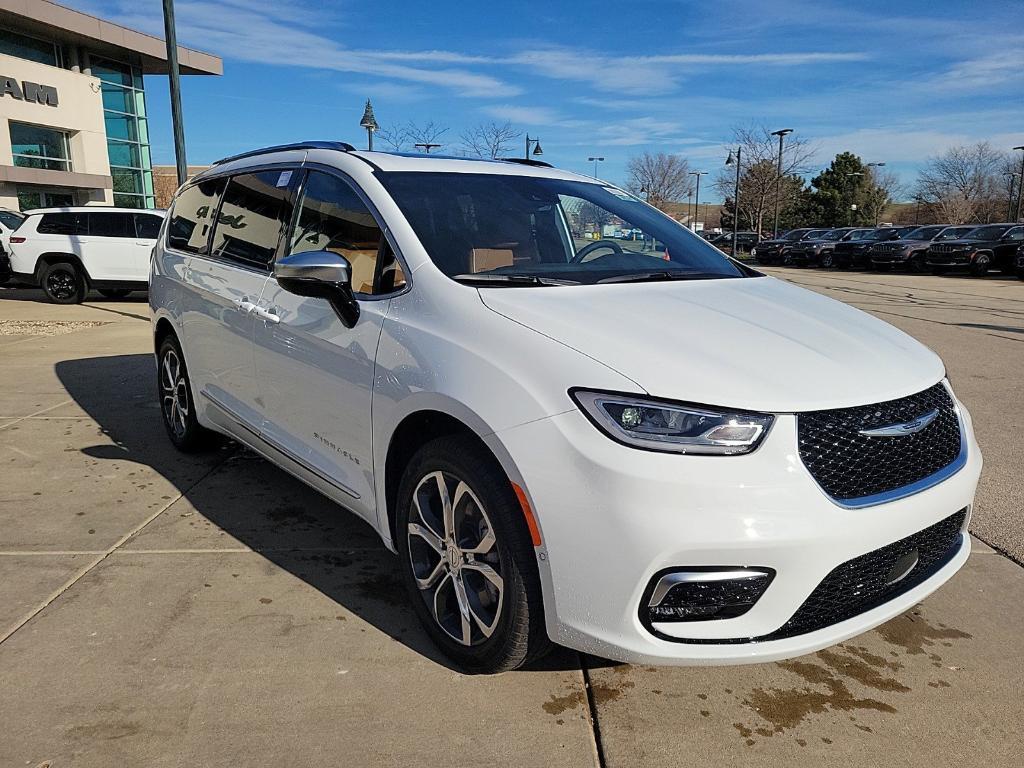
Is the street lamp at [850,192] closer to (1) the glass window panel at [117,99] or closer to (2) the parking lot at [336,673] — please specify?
(1) the glass window panel at [117,99]

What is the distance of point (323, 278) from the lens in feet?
9.55

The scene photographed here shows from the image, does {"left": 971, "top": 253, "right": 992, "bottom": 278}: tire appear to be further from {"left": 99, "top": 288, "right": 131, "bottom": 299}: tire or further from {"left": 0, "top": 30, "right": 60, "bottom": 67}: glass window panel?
{"left": 0, "top": 30, "right": 60, "bottom": 67}: glass window panel

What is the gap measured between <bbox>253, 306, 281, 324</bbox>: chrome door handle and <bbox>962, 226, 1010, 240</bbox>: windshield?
2745 centimetres

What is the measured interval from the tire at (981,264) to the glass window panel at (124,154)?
31.0m

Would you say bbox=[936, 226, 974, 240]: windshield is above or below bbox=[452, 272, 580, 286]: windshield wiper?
below

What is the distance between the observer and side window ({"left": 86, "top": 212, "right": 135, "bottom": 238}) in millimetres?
14180

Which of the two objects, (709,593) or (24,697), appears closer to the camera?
(709,593)

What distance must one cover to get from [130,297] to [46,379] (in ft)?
30.1

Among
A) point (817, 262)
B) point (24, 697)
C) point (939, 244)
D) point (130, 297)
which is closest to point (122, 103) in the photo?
point (130, 297)

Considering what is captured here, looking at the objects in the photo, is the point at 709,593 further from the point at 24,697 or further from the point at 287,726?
the point at 24,697

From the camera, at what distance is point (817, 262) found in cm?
3334

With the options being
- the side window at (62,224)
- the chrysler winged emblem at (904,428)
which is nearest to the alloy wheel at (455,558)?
the chrysler winged emblem at (904,428)

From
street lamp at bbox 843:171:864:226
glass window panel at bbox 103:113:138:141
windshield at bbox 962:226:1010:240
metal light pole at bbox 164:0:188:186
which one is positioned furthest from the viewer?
street lamp at bbox 843:171:864:226

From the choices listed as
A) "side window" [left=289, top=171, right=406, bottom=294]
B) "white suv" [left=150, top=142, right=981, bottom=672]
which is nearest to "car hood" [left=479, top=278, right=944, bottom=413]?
"white suv" [left=150, top=142, right=981, bottom=672]
